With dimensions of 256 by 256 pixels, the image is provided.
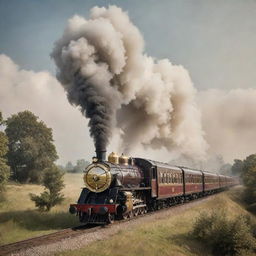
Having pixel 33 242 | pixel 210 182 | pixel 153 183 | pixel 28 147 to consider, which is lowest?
pixel 33 242

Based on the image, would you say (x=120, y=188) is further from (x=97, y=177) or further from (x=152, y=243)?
(x=152, y=243)

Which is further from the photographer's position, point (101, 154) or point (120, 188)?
point (101, 154)

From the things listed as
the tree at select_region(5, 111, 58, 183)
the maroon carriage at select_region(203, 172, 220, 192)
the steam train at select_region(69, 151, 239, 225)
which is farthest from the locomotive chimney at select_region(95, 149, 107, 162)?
the tree at select_region(5, 111, 58, 183)

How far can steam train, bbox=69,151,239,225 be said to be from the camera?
1436 cm

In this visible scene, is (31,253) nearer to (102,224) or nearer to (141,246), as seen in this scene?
(141,246)

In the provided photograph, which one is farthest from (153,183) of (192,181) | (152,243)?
(192,181)

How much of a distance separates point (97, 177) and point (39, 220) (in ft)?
14.0

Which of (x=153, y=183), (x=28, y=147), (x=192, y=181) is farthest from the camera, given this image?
(x=28, y=147)

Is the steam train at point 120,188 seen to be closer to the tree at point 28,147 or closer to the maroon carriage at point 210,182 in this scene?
the maroon carriage at point 210,182

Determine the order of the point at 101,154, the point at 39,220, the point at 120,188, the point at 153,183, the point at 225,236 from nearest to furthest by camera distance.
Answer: the point at 225,236, the point at 120,188, the point at 101,154, the point at 39,220, the point at 153,183

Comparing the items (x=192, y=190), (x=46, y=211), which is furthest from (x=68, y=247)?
(x=192, y=190)

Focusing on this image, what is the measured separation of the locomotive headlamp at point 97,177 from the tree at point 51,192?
16.1 ft

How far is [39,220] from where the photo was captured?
16.3 metres

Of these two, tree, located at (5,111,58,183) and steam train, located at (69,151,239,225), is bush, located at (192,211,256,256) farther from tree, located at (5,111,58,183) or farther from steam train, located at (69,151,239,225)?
tree, located at (5,111,58,183)
